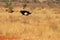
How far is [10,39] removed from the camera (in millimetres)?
10906

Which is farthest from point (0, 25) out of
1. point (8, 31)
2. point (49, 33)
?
point (49, 33)

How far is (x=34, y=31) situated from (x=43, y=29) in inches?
36.2

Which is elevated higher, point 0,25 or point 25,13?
point 0,25

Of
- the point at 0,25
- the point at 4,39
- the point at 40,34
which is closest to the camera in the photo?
the point at 4,39

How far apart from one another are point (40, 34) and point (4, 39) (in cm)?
220

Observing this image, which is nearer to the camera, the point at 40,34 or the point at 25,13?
the point at 40,34

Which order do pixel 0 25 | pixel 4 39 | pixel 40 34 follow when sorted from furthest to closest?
pixel 0 25
pixel 40 34
pixel 4 39

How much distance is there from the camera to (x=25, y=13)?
20625 millimetres

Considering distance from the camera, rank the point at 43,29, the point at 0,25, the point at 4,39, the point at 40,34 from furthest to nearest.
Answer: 1. the point at 0,25
2. the point at 43,29
3. the point at 40,34
4. the point at 4,39

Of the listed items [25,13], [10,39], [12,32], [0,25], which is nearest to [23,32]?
[12,32]

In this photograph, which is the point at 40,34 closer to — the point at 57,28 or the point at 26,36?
the point at 26,36

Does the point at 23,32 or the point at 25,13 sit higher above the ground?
the point at 23,32

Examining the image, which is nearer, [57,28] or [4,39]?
[4,39]

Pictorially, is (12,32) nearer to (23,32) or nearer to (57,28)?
(23,32)
